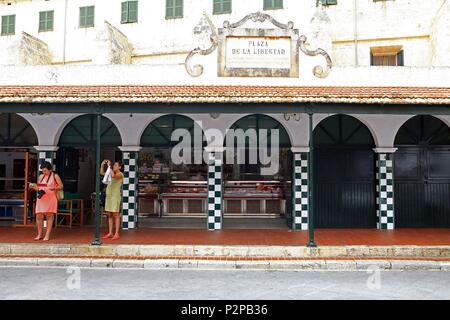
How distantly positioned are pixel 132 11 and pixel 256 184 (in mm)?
12891

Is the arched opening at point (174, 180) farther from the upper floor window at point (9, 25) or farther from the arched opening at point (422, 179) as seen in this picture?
the upper floor window at point (9, 25)

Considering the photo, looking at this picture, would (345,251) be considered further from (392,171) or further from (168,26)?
(168,26)

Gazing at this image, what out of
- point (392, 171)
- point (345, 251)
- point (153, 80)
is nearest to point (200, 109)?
point (153, 80)

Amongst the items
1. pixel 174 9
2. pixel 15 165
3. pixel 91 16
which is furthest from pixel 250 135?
pixel 91 16

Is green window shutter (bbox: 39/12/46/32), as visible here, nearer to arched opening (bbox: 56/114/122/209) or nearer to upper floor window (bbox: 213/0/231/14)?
upper floor window (bbox: 213/0/231/14)

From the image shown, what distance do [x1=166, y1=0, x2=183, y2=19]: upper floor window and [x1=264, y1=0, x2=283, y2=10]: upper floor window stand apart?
421 cm

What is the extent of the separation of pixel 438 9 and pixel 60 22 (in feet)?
61.6

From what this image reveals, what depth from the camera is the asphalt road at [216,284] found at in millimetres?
6812

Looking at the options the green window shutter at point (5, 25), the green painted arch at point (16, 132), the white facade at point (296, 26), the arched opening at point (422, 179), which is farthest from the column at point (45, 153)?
the green window shutter at point (5, 25)

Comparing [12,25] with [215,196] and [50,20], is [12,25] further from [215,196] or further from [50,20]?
[215,196]

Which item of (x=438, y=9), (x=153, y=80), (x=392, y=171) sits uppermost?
(x=438, y=9)

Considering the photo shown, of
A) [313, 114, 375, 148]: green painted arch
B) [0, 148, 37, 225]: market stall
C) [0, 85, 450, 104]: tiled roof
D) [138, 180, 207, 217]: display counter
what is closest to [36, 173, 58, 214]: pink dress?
[0, 85, 450, 104]: tiled roof
